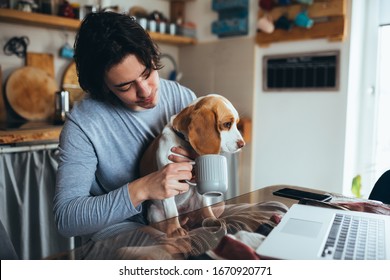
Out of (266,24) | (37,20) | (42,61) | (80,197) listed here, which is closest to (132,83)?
(80,197)

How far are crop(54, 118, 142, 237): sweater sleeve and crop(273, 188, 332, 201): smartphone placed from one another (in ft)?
1.32

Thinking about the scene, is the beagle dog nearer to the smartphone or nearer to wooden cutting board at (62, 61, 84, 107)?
the smartphone

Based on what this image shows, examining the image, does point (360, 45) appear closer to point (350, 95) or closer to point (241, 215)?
point (350, 95)

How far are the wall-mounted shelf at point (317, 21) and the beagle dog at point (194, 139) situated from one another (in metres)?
1.41

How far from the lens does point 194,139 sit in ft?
3.27

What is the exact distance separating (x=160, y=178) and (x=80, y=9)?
5.61ft

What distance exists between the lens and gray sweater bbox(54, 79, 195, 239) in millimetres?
928

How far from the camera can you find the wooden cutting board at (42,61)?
217 cm

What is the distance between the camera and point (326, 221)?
2.59ft

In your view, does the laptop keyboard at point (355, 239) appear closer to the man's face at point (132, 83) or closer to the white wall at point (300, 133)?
the man's face at point (132, 83)

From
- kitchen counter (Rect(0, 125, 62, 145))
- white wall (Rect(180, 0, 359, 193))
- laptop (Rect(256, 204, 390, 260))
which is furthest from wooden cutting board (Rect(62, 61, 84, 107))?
laptop (Rect(256, 204, 390, 260))

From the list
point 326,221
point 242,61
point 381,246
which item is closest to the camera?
point 381,246

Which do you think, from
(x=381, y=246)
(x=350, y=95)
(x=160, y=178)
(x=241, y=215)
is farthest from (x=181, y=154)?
(x=350, y=95)

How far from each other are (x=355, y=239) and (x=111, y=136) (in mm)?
698
